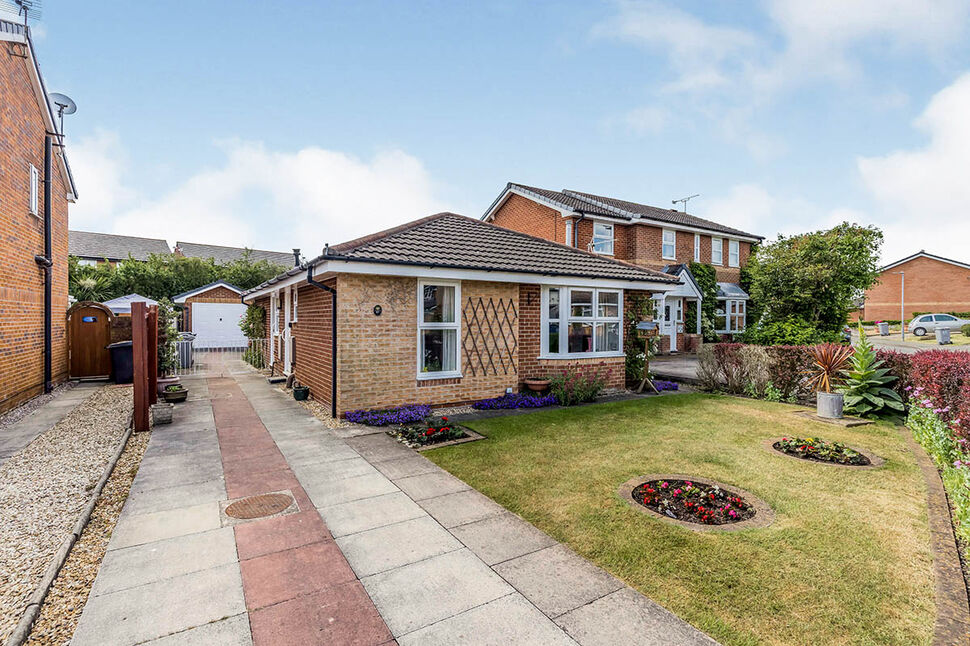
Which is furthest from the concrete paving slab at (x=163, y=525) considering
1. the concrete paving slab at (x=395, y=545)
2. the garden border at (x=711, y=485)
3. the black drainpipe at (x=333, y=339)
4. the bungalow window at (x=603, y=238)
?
the bungalow window at (x=603, y=238)

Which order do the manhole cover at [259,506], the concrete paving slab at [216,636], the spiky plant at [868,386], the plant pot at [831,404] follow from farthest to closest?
the spiky plant at [868,386], the plant pot at [831,404], the manhole cover at [259,506], the concrete paving slab at [216,636]

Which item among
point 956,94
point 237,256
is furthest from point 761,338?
point 237,256

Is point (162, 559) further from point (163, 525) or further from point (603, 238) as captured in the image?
point (603, 238)

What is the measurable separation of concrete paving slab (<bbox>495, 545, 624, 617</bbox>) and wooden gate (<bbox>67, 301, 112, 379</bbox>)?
48.7 ft

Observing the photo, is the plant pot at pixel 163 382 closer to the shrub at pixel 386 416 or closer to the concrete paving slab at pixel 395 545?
the shrub at pixel 386 416

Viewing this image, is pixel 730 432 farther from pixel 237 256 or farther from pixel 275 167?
pixel 237 256

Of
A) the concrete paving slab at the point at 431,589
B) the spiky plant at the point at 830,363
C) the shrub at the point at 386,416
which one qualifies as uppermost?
the spiky plant at the point at 830,363

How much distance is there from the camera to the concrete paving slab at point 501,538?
3.54 m

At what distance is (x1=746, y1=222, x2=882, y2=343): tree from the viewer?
18875 mm

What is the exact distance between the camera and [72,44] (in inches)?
407

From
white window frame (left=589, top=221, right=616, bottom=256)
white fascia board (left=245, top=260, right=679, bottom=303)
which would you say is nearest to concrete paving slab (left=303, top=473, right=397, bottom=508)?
white fascia board (left=245, top=260, right=679, bottom=303)

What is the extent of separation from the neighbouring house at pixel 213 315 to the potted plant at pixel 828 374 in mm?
26860

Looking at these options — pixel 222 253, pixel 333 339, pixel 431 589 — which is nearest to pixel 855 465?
pixel 431 589

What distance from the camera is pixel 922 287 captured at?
36.6 metres
